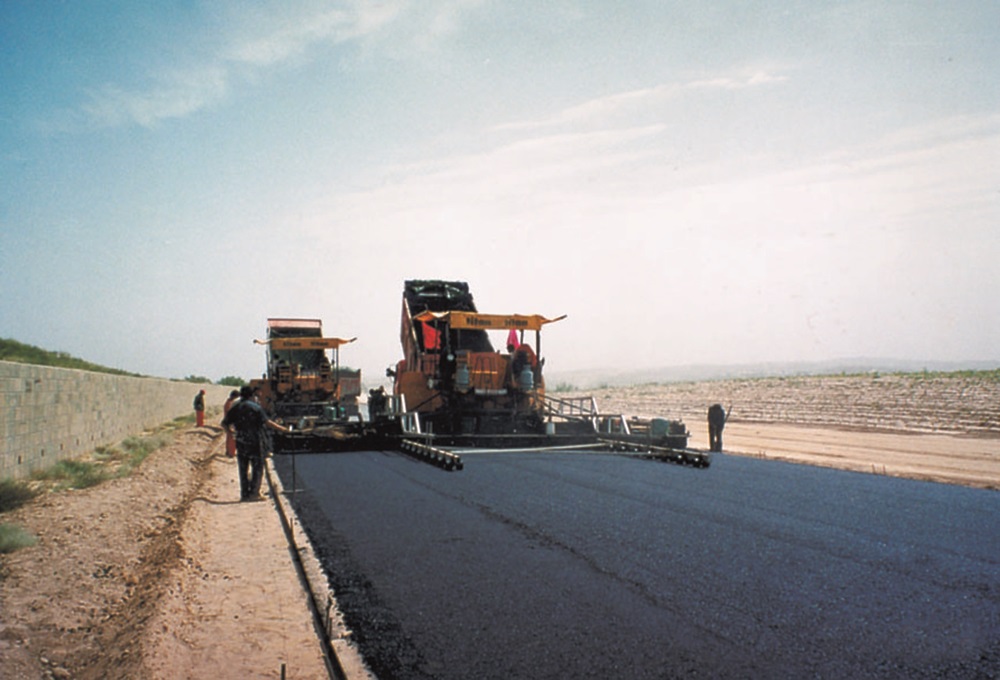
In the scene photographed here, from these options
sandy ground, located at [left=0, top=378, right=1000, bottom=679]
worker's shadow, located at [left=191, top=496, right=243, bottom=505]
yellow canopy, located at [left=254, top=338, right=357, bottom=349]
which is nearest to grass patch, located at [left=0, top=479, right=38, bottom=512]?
sandy ground, located at [left=0, top=378, right=1000, bottom=679]

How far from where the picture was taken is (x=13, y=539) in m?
8.06

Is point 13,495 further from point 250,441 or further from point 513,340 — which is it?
point 513,340

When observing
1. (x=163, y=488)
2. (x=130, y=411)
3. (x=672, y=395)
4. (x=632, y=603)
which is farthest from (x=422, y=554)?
(x=672, y=395)

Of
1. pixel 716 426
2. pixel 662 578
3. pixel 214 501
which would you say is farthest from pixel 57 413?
pixel 716 426

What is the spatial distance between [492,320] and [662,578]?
1059cm

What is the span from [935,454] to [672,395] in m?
36.3

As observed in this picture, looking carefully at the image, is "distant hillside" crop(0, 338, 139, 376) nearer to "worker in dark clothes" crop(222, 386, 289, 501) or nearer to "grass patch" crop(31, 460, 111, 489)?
"grass patch" crop(31, 460, 111, 489)

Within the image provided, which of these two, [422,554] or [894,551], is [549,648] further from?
[894,551]

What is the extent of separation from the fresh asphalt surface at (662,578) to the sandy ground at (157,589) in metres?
0.53

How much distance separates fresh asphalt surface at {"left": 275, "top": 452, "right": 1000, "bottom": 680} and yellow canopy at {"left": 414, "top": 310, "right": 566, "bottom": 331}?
205 inches

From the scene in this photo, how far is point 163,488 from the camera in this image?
13.5 metres

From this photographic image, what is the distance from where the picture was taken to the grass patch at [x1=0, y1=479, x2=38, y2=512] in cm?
1083

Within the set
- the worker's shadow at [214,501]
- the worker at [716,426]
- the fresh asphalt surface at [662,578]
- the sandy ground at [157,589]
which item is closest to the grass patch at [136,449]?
the sandy ground at [157,589]

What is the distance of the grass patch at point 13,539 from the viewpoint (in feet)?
26.1
